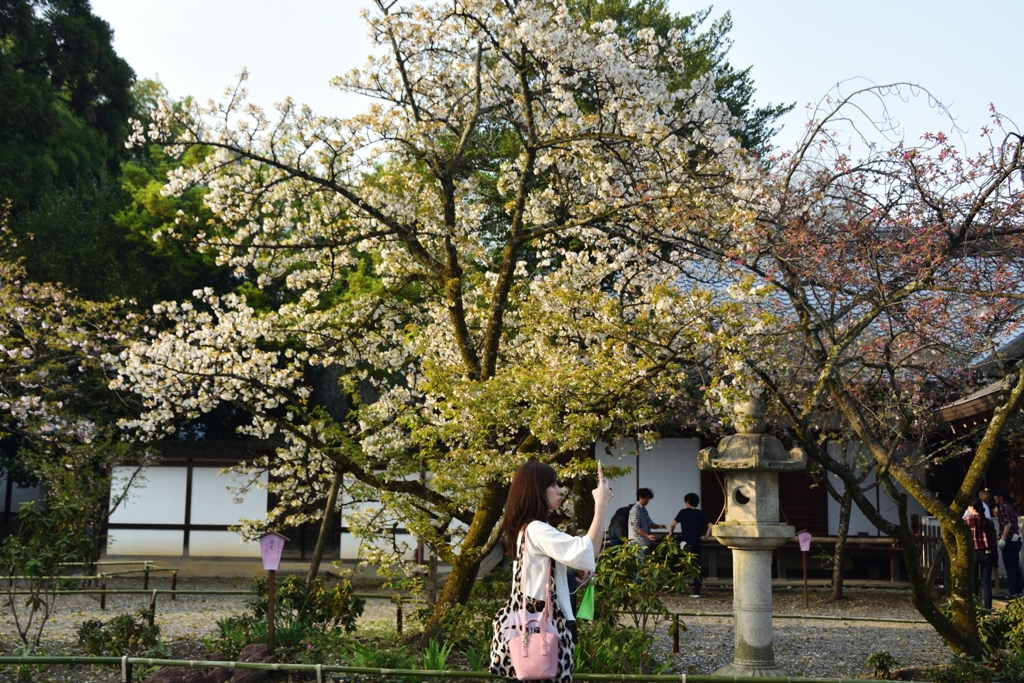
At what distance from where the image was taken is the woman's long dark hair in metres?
4.45

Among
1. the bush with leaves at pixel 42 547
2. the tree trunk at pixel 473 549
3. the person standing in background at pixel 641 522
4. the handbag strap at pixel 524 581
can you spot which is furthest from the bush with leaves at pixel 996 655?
the bush with leaves at pixel 42 547

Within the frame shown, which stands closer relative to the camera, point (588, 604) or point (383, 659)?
point (588, 604)

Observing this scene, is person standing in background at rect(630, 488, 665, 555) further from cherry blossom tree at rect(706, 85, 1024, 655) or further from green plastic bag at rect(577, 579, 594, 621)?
green plastic bag at rect(577, 579, 594, 621)

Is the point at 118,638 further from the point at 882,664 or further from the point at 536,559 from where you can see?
the point at 882,664

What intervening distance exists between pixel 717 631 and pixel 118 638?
6.86 meters

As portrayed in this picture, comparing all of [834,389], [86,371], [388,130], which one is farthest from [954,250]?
[86,371]

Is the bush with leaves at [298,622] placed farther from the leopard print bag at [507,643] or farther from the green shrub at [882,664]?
the green shrub at [882,664]

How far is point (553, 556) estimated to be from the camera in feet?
14.3

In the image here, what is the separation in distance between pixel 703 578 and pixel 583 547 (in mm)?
14801

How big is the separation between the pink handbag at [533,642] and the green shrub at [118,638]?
19.1 feet

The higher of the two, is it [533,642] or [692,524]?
[692,524]

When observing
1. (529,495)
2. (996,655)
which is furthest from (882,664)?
(529,495)

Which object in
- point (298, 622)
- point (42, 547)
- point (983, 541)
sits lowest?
point (298, 622)

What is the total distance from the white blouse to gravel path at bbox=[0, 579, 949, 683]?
5.18 m
